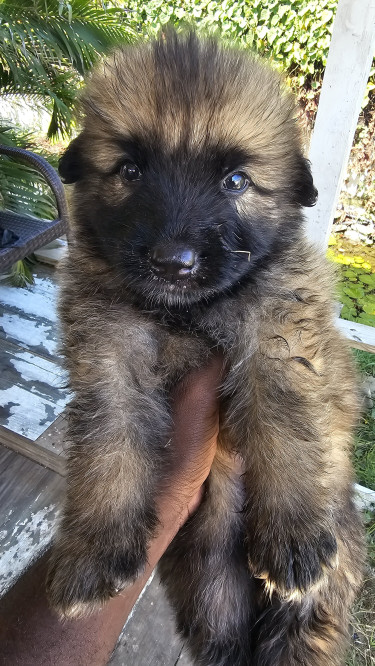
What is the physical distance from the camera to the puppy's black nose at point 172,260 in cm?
104

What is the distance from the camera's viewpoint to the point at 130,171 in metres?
1.25

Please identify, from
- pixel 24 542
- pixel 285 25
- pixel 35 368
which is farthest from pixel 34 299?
pixel 285 25

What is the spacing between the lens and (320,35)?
16.8 ft

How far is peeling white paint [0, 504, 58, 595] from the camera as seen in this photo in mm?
1995

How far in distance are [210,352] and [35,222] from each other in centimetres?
232

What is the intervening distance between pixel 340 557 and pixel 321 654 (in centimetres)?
25

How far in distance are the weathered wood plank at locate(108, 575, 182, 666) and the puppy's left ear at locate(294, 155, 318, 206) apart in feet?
4.89

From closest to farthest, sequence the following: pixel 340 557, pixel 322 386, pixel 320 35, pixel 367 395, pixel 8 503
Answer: pixel 322 386 < pixel 340 557 < pixel 8 503 < pixel 367 395 < pixel 320 35

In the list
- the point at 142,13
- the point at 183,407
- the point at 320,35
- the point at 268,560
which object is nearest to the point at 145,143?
the point at 183,407

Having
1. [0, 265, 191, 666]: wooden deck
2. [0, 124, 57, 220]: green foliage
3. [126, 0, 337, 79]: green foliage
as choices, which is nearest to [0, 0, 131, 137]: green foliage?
[0, 124, 57, 220]: green foliage

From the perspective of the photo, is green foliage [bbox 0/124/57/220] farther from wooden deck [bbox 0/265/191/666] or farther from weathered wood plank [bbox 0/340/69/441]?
weathered wood plank [bbox 0/340/69/441]

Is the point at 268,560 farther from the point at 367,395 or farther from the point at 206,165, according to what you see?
the point at 367,395

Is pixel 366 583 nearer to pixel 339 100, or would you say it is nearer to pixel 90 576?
pixel 90 576

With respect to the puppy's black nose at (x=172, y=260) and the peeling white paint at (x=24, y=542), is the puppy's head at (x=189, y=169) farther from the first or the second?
the peeling white paint at (x=24, y=542)
